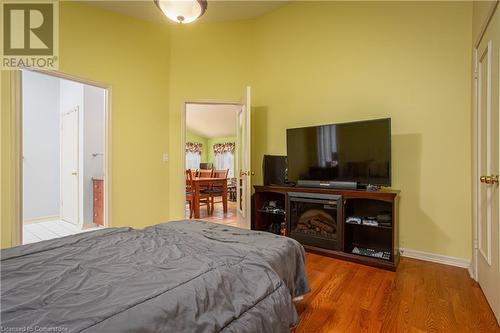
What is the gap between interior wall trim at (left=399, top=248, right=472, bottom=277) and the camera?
2.44 meters

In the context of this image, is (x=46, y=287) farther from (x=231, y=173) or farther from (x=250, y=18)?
(x=231, y=173)

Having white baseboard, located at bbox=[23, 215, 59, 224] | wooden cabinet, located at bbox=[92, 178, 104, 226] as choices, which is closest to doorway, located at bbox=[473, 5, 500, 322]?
wooden cabinet, located at bbox=[92, 178, 104, 226]

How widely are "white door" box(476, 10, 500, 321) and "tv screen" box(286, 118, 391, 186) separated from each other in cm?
68

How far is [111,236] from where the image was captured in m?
1.49

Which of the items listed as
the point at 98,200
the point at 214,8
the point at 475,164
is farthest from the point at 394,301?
the point at 98,200

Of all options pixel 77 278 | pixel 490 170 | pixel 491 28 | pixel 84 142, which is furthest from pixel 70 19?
pixel 490 170

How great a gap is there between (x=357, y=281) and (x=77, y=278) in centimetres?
204

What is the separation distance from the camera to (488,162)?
1866 millimetres

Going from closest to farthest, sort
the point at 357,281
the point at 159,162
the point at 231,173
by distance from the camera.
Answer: the point at 357,281, the point at 159,162, the point at 231,173

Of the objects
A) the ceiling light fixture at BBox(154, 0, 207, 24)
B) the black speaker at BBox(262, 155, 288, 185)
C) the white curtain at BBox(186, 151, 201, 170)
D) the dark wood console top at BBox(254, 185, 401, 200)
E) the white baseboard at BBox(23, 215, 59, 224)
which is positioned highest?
the ceiling light fixture at BBox(154, 0, 207, 24)

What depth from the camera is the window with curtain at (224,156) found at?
9.55m

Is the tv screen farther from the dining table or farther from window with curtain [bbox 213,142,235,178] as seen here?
window with curtain [bbox 213,142,235,178]

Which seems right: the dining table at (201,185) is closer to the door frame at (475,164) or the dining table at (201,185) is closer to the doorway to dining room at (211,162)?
the doorway to dining room at (211,162)

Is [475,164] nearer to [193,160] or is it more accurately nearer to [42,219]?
[42,219]
